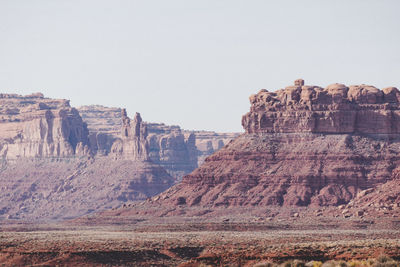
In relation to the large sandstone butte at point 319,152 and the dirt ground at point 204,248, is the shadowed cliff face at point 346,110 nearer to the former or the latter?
the large sandstone butte at point 319,152

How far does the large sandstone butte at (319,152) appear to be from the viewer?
7318 inches

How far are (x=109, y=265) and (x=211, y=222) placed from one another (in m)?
71.0

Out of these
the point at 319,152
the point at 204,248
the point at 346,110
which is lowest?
the point at 204,248

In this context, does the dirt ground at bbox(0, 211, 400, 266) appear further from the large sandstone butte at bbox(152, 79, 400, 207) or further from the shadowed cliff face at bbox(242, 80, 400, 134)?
the shadowed cliff face at bbox(242, 80, 400, 134)

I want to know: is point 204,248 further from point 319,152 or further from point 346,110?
point 346,110

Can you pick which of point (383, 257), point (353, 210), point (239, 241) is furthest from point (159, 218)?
point (383, 257)

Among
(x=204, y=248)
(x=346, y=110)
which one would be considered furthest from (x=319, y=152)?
(x=204, y=248)

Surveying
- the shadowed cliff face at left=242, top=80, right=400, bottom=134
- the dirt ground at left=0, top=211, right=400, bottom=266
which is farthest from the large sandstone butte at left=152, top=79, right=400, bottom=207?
the dirt ground at left=0, top=211, right=400, bottom=266

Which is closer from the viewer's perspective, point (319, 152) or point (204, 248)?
point (204, 248)

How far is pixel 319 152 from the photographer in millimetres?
192625

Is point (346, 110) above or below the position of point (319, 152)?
above

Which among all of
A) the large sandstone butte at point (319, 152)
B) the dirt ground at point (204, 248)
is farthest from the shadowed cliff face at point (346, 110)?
the dirt ground at point (204, 248)

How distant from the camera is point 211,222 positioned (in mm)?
175500

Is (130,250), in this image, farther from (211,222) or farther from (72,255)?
(211,222)
